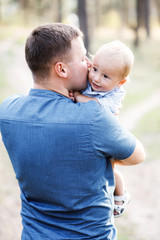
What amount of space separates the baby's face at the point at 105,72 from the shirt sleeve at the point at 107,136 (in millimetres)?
529

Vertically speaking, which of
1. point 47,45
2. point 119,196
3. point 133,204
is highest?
point 47,45

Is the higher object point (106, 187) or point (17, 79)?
point (106, 187)

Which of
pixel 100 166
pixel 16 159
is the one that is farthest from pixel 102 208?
pixel 16 159

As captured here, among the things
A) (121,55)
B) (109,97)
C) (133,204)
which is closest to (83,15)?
(133,204)

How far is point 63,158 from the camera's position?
5.03 feet

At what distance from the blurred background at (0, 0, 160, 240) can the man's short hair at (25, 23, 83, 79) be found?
9.14 feet

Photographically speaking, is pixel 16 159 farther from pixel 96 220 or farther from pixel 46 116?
pixel 96 220

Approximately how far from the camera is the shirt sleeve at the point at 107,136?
1.49 m

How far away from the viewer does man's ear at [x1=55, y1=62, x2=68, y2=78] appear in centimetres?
164

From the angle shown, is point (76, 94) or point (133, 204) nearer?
point (76, 94)

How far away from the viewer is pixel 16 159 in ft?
5.42

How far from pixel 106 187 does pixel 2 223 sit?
9.11 ft

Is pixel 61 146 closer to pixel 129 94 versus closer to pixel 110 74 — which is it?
pixel 110 74

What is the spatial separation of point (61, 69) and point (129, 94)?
34.0 ft
